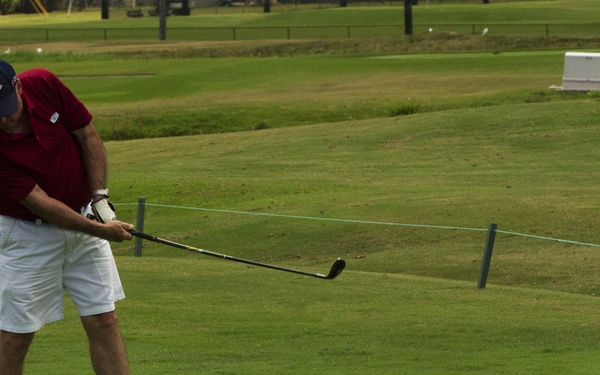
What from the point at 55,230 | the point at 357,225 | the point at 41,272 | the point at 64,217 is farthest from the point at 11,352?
the point at 357,225

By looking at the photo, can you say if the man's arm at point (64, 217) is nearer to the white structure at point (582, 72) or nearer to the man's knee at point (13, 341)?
the man's knee at point (13, 341)

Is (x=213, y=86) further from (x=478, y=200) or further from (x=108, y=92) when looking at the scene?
(x=478, y=200)

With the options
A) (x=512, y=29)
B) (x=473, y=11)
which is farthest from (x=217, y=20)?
(x=512, y=29)

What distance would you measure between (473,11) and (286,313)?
8897 cm

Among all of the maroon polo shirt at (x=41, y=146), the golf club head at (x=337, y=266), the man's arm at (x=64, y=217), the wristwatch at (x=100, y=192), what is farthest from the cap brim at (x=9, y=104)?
the golf club head at (x=337, y=266)

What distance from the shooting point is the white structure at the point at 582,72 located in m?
32.3

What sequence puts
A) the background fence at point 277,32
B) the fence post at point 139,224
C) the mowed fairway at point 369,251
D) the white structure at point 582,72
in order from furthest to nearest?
the background fence at point 277,32 → the white structure at point 582,72 → the fence post at point 139,224 → the mowed fairway at point 369,251

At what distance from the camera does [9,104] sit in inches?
241

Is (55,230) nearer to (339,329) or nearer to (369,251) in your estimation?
(339,329)

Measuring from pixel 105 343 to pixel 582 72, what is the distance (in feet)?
94.2

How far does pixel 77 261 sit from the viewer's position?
21.7 feet

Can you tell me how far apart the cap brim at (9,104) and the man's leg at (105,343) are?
128 centimetres

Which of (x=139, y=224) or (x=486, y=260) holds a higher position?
(x=486, y=260)

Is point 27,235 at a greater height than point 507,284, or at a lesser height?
greater
